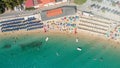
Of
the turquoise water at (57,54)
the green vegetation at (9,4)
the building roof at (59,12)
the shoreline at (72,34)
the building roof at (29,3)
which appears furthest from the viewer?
the building roof at (29,3)

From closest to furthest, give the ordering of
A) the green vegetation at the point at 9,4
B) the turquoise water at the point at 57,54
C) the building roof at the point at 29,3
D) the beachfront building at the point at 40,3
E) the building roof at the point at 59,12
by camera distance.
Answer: the turquoise water at the point at 57,54 → the green vegetation at the point at 9,4 → the building roof at the point at 59,12 → the building roof at the point at 29,3 → the beachfront building at the point at 40,3

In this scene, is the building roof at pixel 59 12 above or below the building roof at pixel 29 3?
below

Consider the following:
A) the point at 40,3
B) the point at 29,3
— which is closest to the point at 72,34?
the point at 40,3

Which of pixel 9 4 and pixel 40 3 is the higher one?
pixel 9 4

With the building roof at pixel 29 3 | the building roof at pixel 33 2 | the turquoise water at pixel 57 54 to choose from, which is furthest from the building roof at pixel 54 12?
the turquoise water at pixel 57 54

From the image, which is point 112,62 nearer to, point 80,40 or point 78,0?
point 80,40

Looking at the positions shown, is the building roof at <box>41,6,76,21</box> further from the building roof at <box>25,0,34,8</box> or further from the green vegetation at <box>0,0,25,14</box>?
the green vegetation at <box>0,0,25,14</box>

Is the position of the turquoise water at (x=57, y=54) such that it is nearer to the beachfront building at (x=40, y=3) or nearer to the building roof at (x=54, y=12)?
the building roof at (x=54, y=12)

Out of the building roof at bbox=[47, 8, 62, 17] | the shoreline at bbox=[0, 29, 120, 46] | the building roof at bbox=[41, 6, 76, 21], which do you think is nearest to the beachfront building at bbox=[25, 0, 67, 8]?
the building roof at bbox=[41, 6, 76, 21]

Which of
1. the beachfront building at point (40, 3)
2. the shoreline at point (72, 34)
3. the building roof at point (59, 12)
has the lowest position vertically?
the shoreline at point (72, 34)

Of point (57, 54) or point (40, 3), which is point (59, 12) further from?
point (57, 54)
